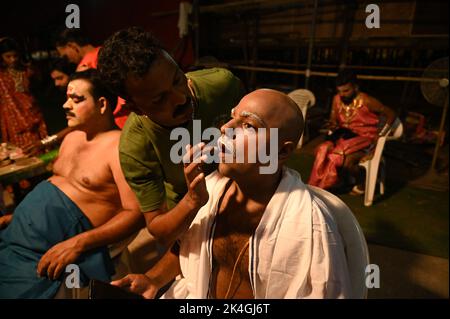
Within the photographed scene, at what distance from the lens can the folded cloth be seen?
1655 mm

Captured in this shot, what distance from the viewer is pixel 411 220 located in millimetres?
3373

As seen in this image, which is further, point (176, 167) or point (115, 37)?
point (176, 167)

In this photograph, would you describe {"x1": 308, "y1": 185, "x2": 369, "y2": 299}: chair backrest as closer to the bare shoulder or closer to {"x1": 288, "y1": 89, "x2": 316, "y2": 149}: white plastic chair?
{"x1": 288, "y1": 89, "x2": 316, "y2": 149}: white plastic chair

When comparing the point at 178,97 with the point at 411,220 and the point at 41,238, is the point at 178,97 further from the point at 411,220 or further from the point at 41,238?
the point at 411,220

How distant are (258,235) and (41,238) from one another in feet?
4.39

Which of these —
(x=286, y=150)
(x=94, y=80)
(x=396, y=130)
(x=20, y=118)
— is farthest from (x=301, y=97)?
(x=20, y=118)

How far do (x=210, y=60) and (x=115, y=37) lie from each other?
1.28 ft

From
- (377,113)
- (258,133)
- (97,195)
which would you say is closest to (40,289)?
(97,195)

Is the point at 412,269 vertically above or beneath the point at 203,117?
beneath

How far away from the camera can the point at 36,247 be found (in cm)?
173

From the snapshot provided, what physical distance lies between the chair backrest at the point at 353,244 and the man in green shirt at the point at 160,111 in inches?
22.5

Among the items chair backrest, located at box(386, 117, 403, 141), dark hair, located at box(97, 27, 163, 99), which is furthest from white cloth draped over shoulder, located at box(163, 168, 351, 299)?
chair backrest, located at box(386, 117, 403, 141)

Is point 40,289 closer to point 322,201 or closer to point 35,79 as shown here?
point 35,79

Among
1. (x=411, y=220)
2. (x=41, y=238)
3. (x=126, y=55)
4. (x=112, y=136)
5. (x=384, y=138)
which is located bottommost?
(x=411, y=220)
